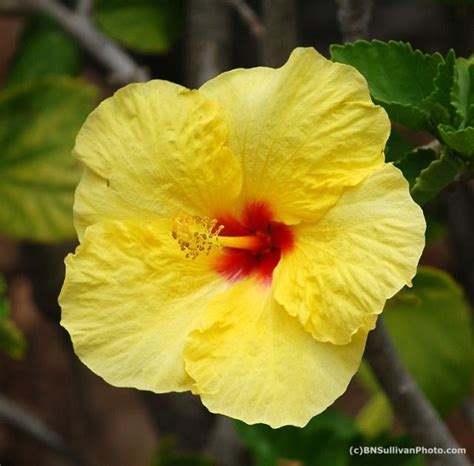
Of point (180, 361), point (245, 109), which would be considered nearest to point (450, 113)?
point (245, 109)

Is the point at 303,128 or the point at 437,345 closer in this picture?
the point at 303,128

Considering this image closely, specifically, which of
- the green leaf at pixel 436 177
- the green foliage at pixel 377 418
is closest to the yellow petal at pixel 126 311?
the green leaf at pixel 436 177

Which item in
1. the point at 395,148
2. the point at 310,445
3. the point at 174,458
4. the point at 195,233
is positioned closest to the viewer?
the point at 195,233

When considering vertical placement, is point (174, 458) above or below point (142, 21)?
below

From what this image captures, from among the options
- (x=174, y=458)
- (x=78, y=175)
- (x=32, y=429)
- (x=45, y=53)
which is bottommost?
(x=32, y=429)

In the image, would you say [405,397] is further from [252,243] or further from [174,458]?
Answer: [174,458]

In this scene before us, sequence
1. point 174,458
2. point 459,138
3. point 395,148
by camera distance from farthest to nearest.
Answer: point 174,458
point 395,148
point 459,138

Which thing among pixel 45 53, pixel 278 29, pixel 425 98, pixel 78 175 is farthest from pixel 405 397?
pixel 45 53
